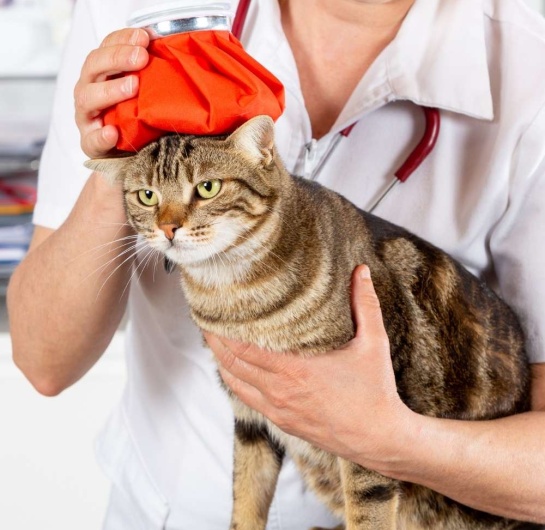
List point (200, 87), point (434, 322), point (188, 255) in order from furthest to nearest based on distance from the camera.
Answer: point (434, 322) → point (188, 255) → point (200, 87)

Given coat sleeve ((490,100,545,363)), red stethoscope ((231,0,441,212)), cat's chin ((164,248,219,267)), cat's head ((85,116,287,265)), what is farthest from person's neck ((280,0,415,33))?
cat's chin ((164,248,219,267))

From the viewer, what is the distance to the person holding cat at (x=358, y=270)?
1.06 metres

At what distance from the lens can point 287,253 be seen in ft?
3.51

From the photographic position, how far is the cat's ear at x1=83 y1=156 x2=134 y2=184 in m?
1.03

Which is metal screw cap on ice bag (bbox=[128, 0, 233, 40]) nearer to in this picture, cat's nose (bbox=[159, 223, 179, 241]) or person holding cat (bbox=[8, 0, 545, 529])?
person holding cat (bbox=[8, 0, 545, 529])

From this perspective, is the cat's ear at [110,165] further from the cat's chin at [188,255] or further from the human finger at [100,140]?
the cat's chin at [188,255]

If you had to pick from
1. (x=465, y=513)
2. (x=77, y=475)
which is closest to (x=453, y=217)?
(x=465, y=513)

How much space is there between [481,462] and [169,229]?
0.50 metres

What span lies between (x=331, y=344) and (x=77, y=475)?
121 cm

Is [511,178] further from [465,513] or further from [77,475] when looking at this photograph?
[77,475]

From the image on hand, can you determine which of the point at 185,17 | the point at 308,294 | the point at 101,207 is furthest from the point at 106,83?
the point at 308,294

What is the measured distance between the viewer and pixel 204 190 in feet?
3.27

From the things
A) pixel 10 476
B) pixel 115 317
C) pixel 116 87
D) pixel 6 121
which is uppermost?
pixel 116 87

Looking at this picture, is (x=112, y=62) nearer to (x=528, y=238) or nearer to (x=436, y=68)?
(x=436, y=68)
